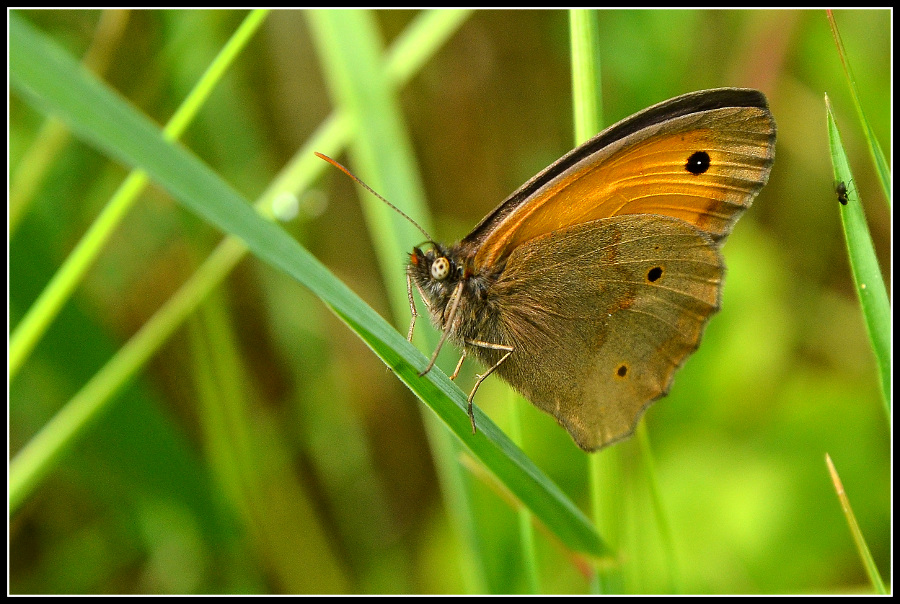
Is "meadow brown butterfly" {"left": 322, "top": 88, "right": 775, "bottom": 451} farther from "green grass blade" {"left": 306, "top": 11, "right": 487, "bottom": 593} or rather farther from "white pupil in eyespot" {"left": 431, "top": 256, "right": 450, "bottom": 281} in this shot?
"green grass blade" {"left": 306, "top": 11, "right": 487, "bottom": 593}

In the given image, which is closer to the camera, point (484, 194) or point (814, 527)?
point (814, 527)

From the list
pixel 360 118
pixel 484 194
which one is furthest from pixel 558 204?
pixel 484 194

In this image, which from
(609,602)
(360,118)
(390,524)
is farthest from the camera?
(390,524)

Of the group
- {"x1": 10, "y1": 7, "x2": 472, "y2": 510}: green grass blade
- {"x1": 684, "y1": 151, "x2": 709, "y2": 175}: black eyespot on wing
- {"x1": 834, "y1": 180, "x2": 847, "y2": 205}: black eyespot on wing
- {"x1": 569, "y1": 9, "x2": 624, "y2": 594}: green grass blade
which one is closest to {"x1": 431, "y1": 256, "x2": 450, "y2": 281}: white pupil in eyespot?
{"x1": 569, "y1": 9, "x2": 624, "y2": 594}: green grass blade

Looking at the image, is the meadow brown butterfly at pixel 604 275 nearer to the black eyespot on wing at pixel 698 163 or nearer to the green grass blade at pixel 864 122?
the black eyespot on wing at pixel 698 163

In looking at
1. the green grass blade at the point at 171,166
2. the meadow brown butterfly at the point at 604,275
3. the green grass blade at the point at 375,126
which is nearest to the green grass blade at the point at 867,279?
A: the meadow brown butterfly at the point at 604,275

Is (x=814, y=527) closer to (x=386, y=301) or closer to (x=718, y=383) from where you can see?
(x=718, y=383)

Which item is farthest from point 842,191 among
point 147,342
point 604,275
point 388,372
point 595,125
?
point 147,342
